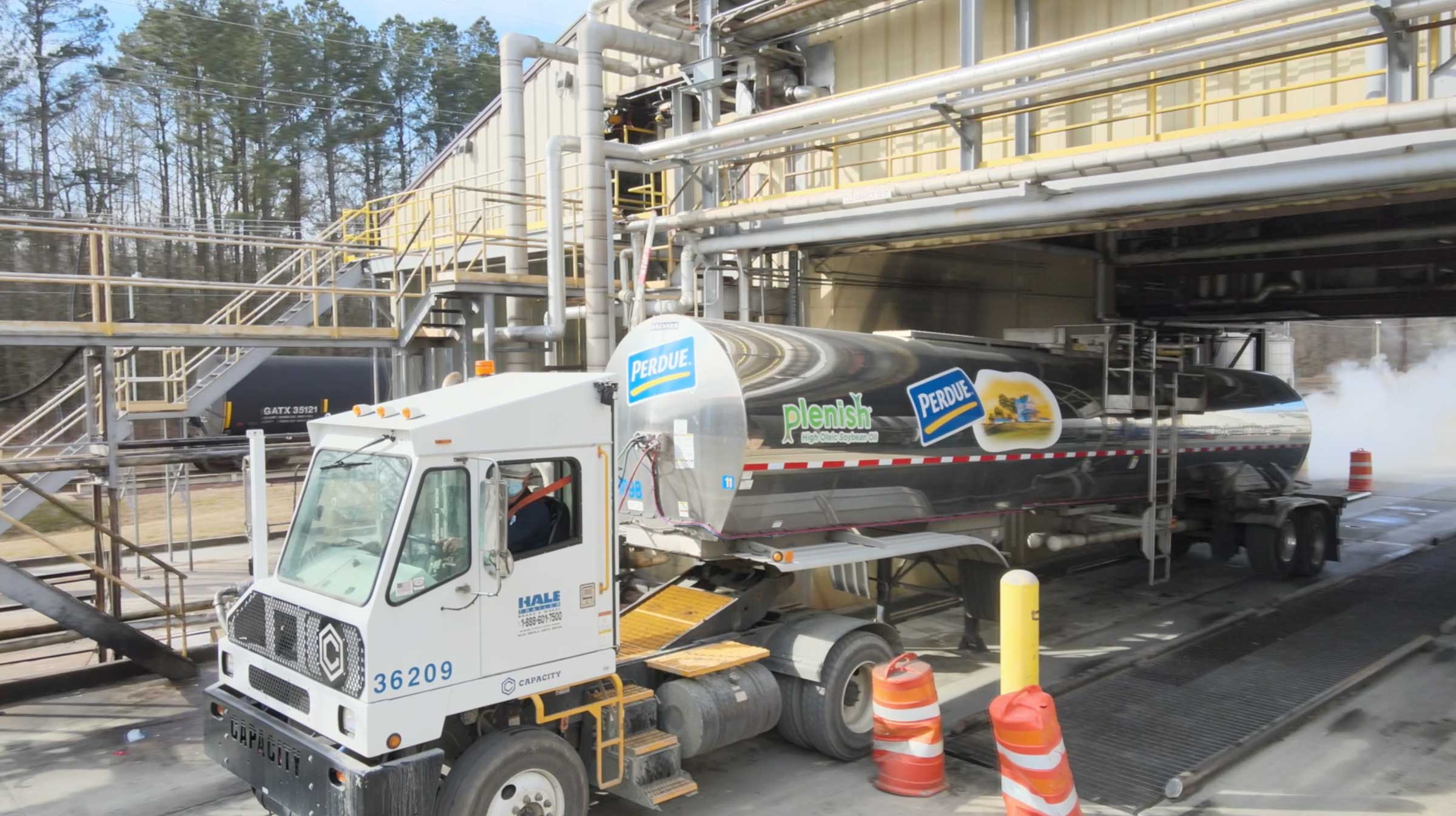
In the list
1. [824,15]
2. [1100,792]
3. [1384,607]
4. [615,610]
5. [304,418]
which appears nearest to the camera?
[615,610]

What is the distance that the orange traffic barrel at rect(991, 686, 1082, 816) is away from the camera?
6.09 m

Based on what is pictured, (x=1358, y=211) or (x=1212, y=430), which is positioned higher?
(x=1358, y=211)

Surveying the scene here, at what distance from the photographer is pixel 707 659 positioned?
713cm

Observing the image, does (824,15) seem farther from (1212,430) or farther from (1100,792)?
(1100,792)

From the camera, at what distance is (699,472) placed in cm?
814

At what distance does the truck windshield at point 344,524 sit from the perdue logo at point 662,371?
305 cm

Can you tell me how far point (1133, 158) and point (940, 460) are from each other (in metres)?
3.29

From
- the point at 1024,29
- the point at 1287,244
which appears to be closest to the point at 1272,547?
the point at 1287,244

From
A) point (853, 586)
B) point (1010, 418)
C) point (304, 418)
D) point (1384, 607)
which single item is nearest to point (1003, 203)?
point (1010, 418)

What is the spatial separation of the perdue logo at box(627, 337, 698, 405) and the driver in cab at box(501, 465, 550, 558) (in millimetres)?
2511

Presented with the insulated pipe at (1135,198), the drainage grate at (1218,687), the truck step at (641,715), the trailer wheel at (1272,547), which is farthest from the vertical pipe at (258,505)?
the trailer wheel at (1272,547)

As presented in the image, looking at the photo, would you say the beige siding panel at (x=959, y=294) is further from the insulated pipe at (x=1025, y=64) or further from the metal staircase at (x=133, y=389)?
the metal staircase at (x=133, y=389)

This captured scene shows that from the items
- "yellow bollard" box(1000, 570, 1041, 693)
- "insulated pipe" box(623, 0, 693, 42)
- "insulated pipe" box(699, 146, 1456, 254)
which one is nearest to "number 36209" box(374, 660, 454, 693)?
"yellow bollard" box(1000, 570, 1041, 693)

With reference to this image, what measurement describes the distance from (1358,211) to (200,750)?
14760 mm
